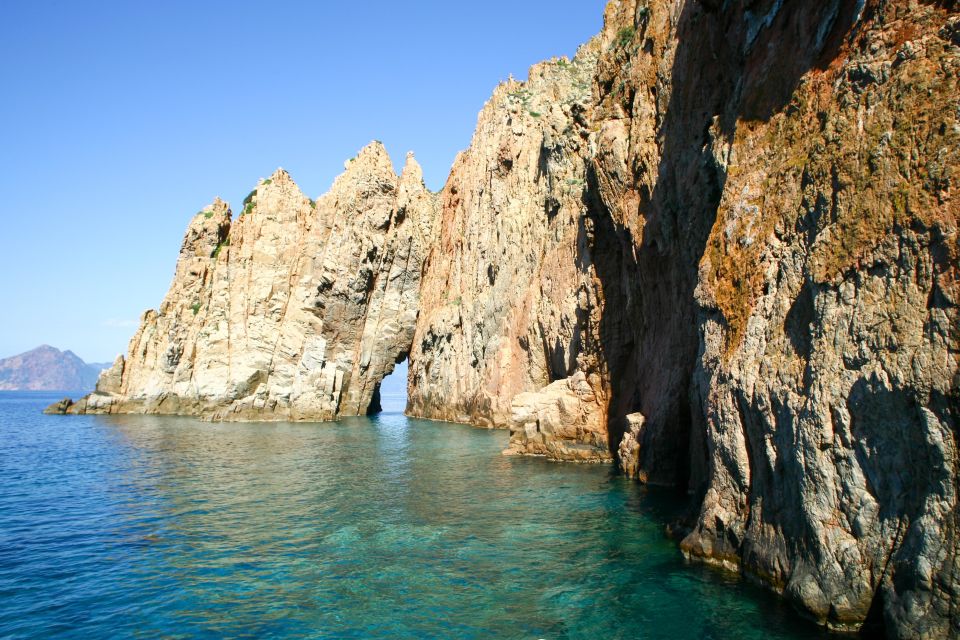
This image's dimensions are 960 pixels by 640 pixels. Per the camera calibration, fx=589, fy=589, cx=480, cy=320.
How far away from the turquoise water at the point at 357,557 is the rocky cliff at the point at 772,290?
7.71 ft

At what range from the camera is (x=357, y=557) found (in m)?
17.9

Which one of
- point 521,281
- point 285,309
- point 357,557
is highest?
point 521,281

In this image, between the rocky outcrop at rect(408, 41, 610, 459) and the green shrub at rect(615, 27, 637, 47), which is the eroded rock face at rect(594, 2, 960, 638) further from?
the rocky outcrop at rect(408, 41, 610, 459)

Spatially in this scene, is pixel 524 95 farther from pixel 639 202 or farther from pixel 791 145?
pixel 791 145

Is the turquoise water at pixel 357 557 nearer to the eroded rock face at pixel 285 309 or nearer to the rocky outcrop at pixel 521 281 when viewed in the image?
the rocky outcrop at pixel 521 281

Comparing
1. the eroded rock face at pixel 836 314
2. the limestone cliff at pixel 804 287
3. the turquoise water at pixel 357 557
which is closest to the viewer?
the eroded rock face at pixel 836 314

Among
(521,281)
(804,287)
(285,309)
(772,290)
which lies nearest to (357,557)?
(772,290)

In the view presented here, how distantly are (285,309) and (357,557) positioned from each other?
5929cm

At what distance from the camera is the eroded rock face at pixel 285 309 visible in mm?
69688

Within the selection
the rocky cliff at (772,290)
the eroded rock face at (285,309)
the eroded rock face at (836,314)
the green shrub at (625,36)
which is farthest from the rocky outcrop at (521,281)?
the eroded rock face at (836,314)

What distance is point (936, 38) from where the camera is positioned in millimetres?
11219

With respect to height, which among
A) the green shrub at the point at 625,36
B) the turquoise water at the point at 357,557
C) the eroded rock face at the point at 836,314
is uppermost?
the green shrub at the point at 625,36

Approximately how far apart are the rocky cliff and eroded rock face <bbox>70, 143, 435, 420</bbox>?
80.7 feet

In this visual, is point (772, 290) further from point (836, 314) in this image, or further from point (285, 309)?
point (285, 309)
